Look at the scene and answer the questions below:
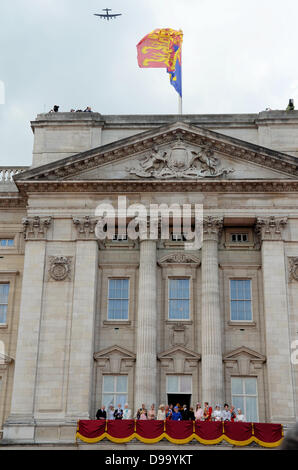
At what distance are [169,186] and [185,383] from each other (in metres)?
10.7

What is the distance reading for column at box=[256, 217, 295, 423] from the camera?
3262 cm

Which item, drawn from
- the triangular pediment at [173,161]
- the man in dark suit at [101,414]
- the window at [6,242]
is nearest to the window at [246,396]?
the man in dark suit at [101,414]

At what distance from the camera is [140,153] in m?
37.9

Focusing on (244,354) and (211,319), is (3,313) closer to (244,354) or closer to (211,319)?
(211,319)

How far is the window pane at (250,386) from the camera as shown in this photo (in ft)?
112

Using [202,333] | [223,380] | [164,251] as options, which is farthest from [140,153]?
[223,380]

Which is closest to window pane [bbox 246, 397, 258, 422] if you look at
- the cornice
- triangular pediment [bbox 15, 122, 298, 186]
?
the cornice

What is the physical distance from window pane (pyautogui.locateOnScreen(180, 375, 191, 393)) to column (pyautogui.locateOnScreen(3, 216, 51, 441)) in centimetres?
760

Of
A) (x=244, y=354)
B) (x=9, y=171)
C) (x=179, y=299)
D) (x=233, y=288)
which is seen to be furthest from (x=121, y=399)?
(x=9, y=171)

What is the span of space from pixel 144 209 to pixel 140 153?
11.5 feet

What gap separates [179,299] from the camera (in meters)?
36.3

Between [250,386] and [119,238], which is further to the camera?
[119,238]

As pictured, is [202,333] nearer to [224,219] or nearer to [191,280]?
[191,280]

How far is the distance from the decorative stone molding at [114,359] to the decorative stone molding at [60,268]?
443 cm
